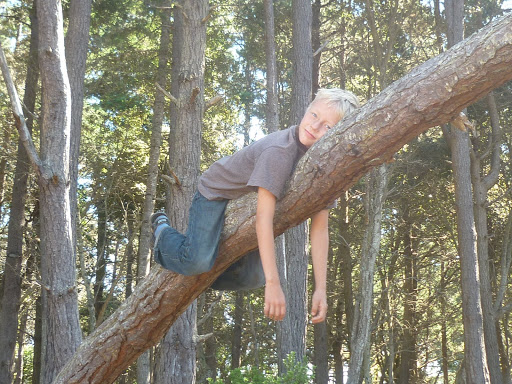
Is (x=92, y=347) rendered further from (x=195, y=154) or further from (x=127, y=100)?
(x=127, y=100)

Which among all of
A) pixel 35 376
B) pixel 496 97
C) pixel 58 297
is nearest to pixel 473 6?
pixel 496 97

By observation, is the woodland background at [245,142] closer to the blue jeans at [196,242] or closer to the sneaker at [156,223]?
the sneaker at [156,223]

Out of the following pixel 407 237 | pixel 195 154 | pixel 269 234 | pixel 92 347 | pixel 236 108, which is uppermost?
pixel 236 108

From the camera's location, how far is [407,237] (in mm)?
19719

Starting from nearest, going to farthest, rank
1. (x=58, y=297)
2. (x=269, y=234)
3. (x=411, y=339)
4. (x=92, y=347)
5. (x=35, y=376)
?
(x=269, y=234) → (x=92, y=347) → (x=58, y=297) → (x=35, y=376) → (x=411, y=339)

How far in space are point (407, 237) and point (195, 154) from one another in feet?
45.9

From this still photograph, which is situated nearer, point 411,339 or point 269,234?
point 269,234

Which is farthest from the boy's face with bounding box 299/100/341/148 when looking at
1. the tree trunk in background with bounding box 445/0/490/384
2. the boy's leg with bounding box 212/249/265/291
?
the tree trunk in background with bounding box 445/0/490/384

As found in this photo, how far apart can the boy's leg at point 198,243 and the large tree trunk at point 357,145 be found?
74mm

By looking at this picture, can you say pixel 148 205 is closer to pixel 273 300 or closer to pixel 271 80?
pixel 271 80

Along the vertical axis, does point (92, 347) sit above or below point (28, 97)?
below

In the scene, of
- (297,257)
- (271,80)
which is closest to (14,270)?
(297,257)

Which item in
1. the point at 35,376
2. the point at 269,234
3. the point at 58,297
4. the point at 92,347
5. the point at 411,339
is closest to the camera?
the point at 269,234

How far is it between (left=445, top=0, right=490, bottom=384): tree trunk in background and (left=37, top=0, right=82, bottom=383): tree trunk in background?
8.84 metres
